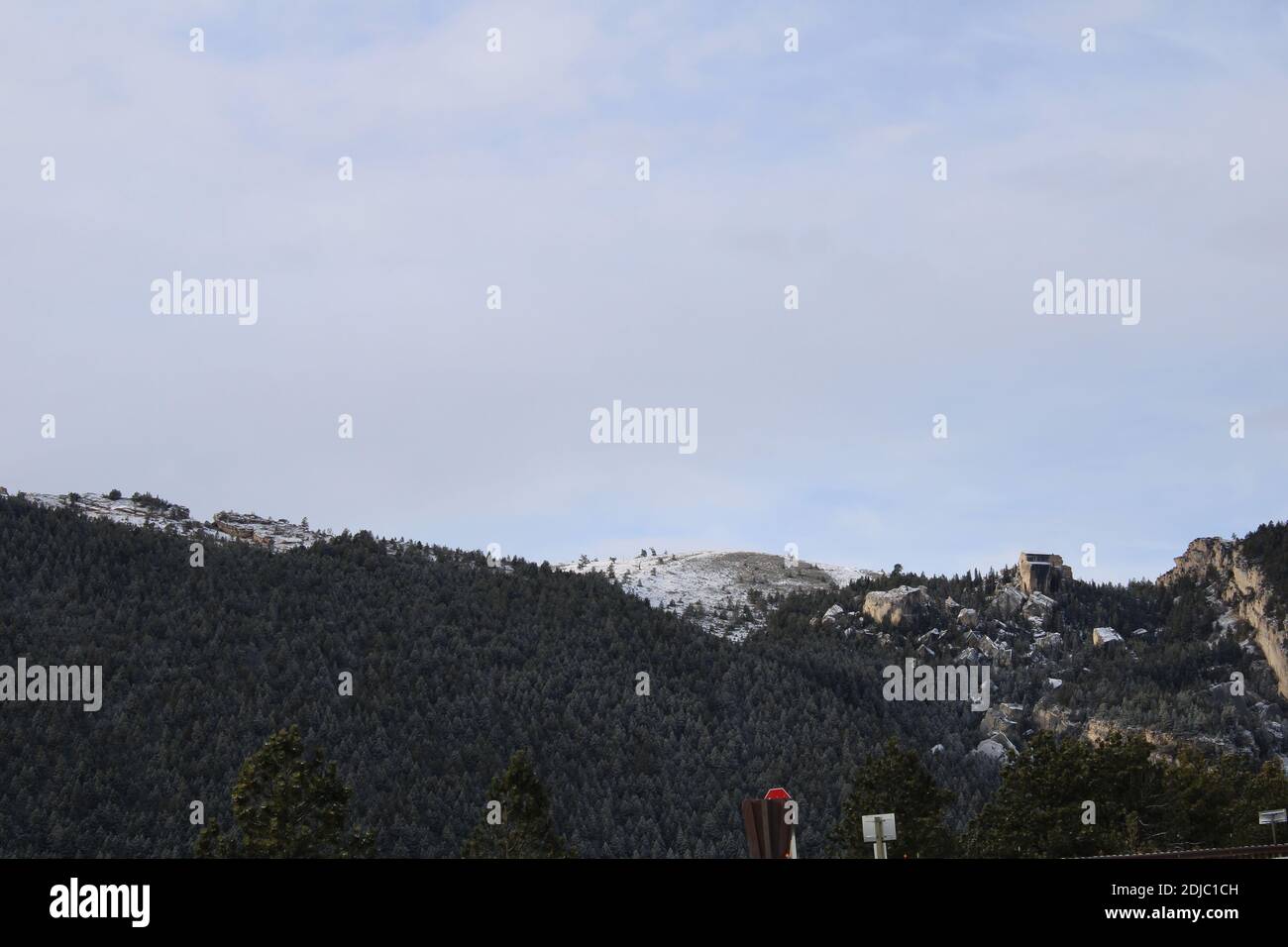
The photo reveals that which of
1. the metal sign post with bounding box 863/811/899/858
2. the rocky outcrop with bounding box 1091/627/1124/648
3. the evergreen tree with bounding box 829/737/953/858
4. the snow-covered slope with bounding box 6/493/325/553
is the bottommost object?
the evergreen tree with bounding box 829/737/953/858

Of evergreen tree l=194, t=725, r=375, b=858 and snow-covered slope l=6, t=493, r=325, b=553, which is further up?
snow-covered slope l=6, t=493, r=325, b=553

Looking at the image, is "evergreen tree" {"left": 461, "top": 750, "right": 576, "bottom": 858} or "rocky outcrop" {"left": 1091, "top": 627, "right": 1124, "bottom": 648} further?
"rocky outcrop" {"left": 1091, "top": 627, "right": 1124, "bottom": 648}

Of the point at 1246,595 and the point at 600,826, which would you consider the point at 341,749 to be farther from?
the point at 1246,595

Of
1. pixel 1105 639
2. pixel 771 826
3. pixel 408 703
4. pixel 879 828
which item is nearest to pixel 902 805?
pixel 879 828

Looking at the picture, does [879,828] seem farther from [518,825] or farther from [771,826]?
[518,825]

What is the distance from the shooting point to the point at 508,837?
66.9m

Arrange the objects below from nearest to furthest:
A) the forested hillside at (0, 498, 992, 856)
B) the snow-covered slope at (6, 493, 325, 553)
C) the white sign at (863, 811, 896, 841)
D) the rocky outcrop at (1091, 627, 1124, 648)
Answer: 1. the white sign at (863, 811, 896, 841)
2. the forested hillside at (0, 498, 992, 856)
3. the snow-covered slope at (6, 493, 325, 553)
4. the rocky outcrop at (1091, 627, 1124, 648)

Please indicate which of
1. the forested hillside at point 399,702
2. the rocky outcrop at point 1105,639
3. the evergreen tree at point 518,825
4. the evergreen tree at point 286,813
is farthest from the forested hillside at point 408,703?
the evergreen tree at point 286,813

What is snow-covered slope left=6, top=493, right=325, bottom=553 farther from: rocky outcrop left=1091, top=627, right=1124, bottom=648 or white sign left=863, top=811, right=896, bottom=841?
white sign left=863, top=811, right=896, bottom=841

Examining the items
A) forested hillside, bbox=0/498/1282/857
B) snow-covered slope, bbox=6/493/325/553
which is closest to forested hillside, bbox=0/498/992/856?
forested hillside, bbox=0/498/1282/857

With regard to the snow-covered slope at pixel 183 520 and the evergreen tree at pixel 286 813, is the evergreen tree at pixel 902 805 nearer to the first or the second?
the evergreen tree at pixel 286 813

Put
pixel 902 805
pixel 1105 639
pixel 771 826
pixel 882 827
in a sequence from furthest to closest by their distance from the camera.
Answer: pixel 1105 639 → pixel 902 805 → pixel 882 827 → pixel 771 826

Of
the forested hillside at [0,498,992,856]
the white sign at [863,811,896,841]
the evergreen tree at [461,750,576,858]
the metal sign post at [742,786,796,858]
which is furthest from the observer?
the forested hillside at [0,498,992,856]
